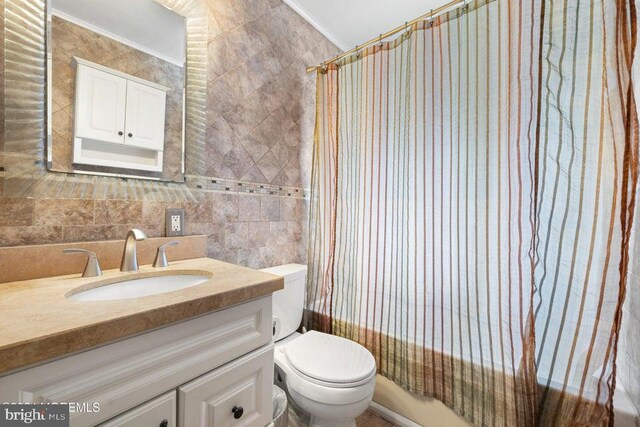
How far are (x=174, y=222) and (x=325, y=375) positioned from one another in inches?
36.0

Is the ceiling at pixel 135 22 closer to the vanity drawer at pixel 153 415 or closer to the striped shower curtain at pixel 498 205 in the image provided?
the striped shower curtain at pixel 498 205

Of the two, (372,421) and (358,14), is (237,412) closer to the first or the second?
(372,421)

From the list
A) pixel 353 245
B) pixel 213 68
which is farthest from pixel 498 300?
pixel 213 68

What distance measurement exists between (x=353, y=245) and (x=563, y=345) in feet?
3.17

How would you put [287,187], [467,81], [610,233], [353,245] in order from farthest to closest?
1. [287,187]
2. [353,245]
3. [467,81]
4. [610,233]

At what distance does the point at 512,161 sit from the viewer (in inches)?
42.6

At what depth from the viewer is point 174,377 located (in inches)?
26.4

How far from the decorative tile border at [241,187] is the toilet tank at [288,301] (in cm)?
47

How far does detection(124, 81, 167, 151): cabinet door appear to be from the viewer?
1127 millimetres

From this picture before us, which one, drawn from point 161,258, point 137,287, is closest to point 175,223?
point 161,258

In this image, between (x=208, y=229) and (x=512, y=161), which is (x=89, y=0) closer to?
(x=208, y=229)

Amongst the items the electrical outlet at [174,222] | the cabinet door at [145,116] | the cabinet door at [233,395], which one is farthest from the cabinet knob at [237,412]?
the cabinet door at [145,116]

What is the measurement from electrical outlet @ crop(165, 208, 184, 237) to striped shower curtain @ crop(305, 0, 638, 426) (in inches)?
34.8

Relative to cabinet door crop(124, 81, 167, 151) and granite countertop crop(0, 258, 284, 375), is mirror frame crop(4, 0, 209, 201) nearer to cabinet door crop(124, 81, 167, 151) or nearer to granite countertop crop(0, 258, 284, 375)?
cabinet door crop(124, 81, 167, 151)
